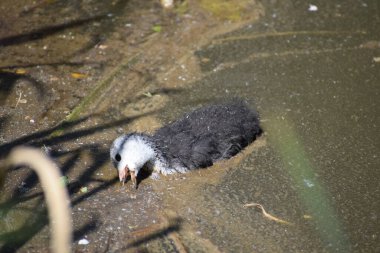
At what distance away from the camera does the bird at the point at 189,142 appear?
5.25 metres

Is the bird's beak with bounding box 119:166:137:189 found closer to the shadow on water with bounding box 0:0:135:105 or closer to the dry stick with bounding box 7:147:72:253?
the dry stick with bounding box 7:147:72:253

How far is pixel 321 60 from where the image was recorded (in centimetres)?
700

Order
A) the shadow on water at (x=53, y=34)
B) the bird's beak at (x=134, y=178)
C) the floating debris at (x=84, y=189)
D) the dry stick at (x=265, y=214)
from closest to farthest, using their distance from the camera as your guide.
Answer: the dry stick at (x=265, y=214)
the floating debris at (x=84, y=189)
the bird's beak at (x=134, y=178)
the shadow on water at (x=53, y=34)

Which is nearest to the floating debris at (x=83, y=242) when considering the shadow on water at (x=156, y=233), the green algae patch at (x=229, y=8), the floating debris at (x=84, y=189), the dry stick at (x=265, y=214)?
the shadow on water at (x=156, y=233)

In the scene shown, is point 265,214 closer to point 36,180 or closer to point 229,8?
point 36,180

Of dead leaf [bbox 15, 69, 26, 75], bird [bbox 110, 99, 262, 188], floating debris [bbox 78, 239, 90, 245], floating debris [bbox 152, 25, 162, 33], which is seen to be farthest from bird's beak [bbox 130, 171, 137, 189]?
floating debris [bbox 152, 25, 162, 33]

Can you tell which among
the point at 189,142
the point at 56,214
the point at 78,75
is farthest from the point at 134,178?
the point at 78,75

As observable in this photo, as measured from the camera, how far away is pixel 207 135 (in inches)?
216

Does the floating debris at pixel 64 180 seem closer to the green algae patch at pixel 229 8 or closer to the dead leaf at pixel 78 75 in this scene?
the dead leaf at pixel 78 75

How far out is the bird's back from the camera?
5398 mm

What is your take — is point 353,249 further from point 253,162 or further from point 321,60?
point 321,60

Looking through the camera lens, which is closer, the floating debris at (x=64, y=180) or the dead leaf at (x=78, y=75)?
the floating debris at (x=64, y=180)

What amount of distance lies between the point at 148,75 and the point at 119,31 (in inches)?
37.3

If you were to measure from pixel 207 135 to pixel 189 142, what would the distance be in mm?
174
